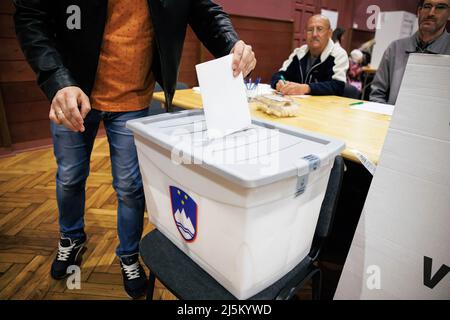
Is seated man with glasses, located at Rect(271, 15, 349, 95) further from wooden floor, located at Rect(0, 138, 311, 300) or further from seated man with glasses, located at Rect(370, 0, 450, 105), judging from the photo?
wooden floor, located at Rect(0, 138, 311, 300)

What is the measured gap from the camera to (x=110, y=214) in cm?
182

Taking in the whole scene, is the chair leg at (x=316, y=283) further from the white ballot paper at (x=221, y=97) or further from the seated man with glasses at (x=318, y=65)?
the seated man with glasses at (x=318, y=65)

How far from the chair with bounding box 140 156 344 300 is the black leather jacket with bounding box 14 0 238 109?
0.49m

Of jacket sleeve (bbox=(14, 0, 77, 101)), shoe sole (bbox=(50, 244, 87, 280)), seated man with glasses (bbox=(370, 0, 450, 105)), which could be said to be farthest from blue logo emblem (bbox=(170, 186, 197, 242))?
seated man with glasses (bbox=(370, 0, 450, 105))

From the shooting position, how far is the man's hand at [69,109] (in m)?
0.67

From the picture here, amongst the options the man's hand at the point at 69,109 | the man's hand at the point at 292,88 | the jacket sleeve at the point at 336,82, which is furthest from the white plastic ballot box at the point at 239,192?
the jacket sleeve at the point at 336,82

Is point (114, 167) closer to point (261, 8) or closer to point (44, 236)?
point (44, 236)

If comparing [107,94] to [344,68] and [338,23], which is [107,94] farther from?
[338,23]

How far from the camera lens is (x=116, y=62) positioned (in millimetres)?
989

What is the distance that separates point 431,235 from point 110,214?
1645 millimetres

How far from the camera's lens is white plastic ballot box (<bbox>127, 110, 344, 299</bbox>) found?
0.54m

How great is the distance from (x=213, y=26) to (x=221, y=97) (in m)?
0.46

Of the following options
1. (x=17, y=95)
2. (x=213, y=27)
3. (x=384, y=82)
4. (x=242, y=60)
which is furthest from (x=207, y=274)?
(x=17, y=95)
